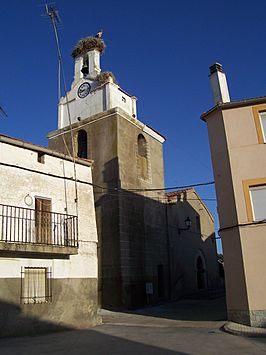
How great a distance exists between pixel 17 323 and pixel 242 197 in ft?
25.9

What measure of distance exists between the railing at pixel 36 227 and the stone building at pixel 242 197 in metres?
5.23

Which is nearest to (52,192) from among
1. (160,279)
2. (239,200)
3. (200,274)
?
(239,200)

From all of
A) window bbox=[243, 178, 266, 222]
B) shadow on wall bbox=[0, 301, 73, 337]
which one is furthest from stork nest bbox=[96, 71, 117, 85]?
shadow on wall bbox=[0, 301, 73, 337]

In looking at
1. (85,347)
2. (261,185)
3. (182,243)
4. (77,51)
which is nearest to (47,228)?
(85,347)

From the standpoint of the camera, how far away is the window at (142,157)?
2105 cm

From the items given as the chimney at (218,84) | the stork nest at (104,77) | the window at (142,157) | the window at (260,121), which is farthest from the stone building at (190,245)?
the window at (260,121)

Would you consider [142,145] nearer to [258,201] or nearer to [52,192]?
[52,192]

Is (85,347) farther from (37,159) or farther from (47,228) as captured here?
(37,159)

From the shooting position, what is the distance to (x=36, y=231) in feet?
39.0

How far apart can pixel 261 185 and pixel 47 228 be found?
7.17 m

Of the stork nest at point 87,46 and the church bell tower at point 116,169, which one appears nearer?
the church bell tower at point 116,169

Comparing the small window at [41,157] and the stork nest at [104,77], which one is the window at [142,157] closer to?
the stork nest at [104,77]

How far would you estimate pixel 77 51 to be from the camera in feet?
77.9

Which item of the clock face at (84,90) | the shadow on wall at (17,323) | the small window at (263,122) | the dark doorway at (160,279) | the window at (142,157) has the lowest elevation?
the shadow on wall at (17,323)
